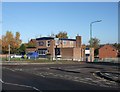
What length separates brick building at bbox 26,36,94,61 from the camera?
84.8m

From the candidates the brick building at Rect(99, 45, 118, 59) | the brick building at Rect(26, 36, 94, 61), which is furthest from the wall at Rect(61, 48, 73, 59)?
the brick building at Rect(99, 45, 118, 59)

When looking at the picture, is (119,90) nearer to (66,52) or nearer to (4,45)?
(66,52)

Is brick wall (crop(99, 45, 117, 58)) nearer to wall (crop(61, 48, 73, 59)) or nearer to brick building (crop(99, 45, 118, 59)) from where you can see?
brick building (crop(99, 45, 118, 59))

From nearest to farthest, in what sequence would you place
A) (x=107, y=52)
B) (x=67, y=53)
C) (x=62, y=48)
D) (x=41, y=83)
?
(x=41, y=83), (x=67, y=53), (x=62, y=48), (x=107, y=52)

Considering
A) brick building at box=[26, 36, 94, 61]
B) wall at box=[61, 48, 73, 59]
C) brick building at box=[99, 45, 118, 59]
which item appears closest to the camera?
brick building at box=[26, 36, 94, 61]

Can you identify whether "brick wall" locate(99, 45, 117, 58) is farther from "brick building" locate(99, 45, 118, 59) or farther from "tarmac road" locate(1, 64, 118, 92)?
"tarmac road" locate(1, 64, 118, 92)

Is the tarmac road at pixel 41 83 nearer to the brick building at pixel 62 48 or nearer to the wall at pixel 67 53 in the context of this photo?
the brick building at pixel 62 48

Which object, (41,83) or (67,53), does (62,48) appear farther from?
(41,83)

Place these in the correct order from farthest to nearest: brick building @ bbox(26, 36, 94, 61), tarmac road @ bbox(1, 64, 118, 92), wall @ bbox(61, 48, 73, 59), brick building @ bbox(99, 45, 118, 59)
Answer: brick building @ bbox(99, 45, 118, 59)
wall @ bbox(61, 48, 73, 59)
brick building @ bbox(26, 36, 94, 61)
tarmac road @ bbox(1, 64, 118, 92)

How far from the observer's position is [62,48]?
289ft

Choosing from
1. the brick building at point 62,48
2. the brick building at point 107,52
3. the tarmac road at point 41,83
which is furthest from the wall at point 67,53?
the tarmac road at point 41,83

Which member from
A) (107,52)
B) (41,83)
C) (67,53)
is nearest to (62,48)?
(67,53)

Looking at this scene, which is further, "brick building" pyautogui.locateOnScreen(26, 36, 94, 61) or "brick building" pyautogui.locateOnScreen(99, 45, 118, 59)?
"brick building" pyautogui.locateOnScreen(99, 45, 118, 59)

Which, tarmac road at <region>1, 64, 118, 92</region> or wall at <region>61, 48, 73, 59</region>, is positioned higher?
wall at <region>61, 48, 73, 59</region>
